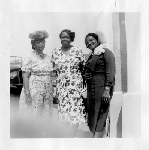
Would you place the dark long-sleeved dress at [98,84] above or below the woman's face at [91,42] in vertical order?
below

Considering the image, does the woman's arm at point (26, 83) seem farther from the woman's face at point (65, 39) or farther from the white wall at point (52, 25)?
the woman's face at point (65, 39)

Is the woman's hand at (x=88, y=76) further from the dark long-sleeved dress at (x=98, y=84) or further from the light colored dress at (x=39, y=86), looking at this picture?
the light colored dress at (x=39, y=86)

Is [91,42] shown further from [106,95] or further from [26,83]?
[26,83]

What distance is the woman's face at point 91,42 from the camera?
1594 millimetres

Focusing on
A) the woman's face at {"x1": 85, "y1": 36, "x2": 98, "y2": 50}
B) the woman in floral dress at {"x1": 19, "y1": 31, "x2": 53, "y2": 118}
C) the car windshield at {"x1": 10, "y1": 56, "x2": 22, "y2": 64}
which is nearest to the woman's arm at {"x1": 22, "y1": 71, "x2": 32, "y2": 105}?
the woman in floral dress at {"x1": 19, "y1": 31, "x2": 53, "y2": 118}

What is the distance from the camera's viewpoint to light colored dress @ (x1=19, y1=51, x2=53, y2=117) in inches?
62.4

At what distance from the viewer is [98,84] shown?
1.58 meters

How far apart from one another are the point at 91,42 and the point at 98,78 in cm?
28

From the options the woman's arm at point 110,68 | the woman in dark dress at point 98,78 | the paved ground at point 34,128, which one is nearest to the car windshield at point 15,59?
the paved ground at point 34,128

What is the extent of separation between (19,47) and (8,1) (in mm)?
361

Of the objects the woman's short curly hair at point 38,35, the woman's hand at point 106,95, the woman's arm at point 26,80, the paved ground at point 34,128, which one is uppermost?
the woman's short curly hair at point 38,35

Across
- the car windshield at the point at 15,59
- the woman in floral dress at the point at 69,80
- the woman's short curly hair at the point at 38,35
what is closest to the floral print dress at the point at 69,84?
the woman in floral dress at the point at 69,80

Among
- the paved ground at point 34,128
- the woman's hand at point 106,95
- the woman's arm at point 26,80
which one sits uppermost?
the woman's arm at point 26,80

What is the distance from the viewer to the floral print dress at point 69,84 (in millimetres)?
1575
